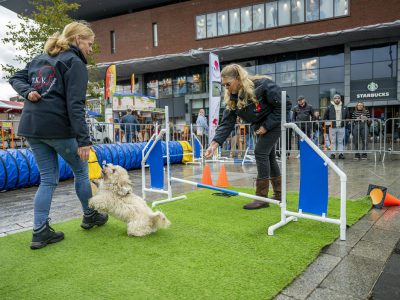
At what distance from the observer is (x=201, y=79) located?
29.6 metres

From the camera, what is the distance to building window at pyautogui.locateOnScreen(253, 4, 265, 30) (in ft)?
81.8

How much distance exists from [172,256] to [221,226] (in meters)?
0.95

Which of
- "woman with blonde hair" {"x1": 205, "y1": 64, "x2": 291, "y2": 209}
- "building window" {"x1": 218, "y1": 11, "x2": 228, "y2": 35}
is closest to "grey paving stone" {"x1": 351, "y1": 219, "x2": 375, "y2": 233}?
"woman with blonde hair" {"x1": 205, "y1": 64, "x2": 291, "y2": 209}

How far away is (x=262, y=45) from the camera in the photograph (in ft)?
78.2

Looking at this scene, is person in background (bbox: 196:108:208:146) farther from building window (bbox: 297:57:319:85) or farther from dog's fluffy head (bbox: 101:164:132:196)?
building window (bbox: 297:57:319:85)

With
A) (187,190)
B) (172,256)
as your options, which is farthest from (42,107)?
(187,190)

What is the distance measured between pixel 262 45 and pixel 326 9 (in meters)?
5.09

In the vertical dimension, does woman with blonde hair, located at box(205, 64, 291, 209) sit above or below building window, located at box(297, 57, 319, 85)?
below

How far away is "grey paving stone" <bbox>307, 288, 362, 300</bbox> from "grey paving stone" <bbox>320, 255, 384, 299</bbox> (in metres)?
0.04

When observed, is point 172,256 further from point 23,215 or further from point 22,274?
point 23,215

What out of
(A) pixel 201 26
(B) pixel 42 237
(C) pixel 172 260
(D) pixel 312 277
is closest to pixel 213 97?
(B) pixel 42 237

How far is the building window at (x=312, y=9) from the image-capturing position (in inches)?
913

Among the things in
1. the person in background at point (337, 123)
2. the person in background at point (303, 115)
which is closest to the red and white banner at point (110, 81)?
the person in background at point (303, 115)

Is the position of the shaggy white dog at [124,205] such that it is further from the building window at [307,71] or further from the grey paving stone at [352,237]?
the building window at [307,71]
